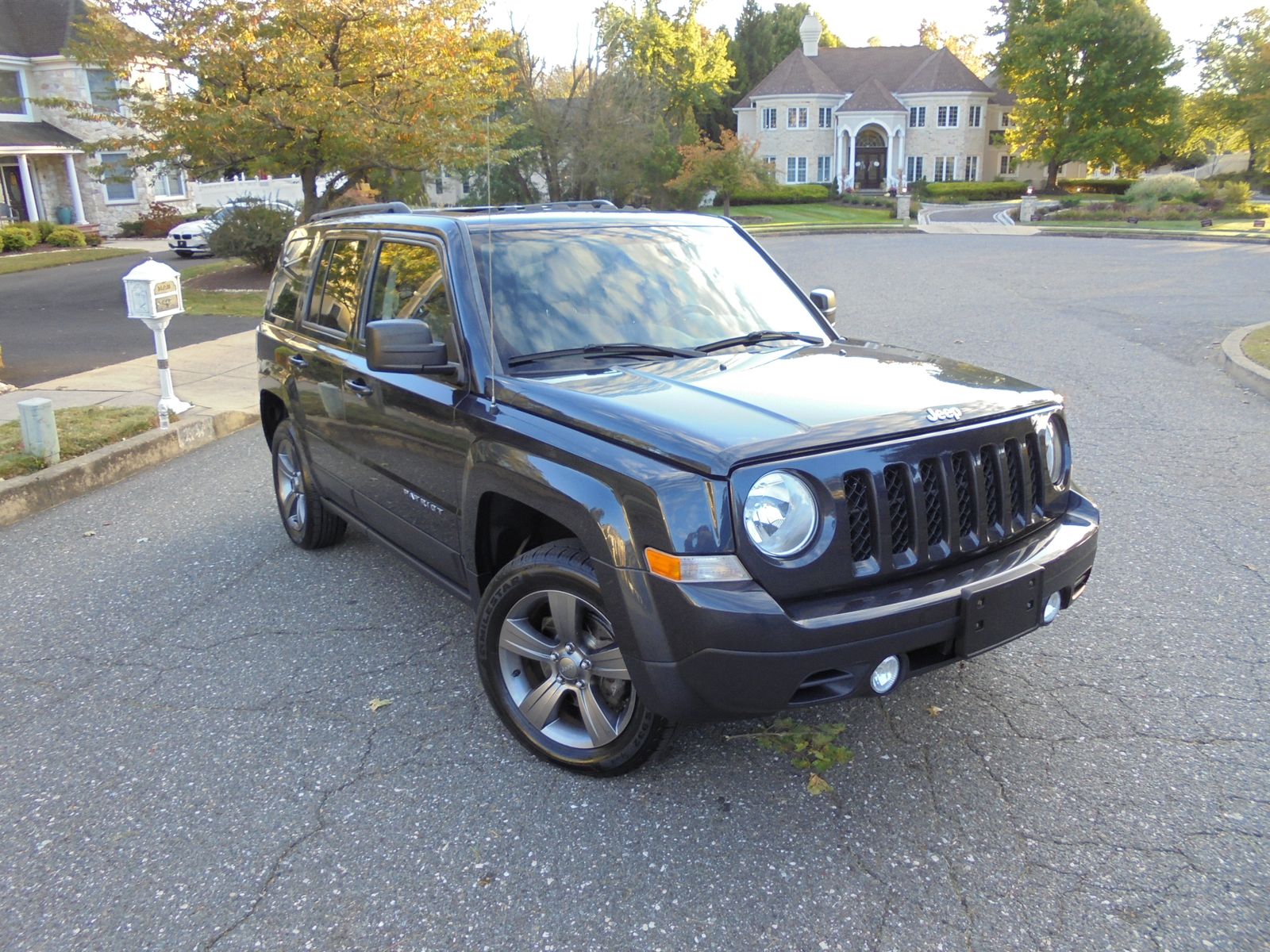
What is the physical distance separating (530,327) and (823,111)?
66795mm

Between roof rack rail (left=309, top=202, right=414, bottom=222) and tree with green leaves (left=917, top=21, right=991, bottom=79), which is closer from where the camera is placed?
roof rack rail (left=309, top=202, right=414, bottom=222)

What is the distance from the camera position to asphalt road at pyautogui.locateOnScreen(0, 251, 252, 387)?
470 inches

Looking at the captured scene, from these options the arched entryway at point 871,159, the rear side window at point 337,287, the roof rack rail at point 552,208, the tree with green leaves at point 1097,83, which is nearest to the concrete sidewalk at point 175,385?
the rear side window at point 337,287

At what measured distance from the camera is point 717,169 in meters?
38.7

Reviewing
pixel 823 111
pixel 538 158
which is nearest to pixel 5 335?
pixel 538 158

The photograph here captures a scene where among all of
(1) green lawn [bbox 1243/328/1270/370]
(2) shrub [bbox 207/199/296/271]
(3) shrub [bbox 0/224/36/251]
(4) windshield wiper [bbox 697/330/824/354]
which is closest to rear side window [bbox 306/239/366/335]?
(4) windshield wiper [bbox 697/330/824/354]

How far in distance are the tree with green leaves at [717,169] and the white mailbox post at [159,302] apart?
106 ft

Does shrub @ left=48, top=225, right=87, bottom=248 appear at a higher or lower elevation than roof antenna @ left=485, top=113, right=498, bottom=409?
lower

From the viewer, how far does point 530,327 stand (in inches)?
154

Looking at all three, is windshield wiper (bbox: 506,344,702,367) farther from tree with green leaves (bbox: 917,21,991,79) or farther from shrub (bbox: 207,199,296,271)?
tree with green leaves (bbox: 917,21,991,79)

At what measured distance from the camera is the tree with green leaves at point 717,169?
1522 inches

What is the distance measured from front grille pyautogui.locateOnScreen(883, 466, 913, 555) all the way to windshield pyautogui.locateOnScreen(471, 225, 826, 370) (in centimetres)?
121

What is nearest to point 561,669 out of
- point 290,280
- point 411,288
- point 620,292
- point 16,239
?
point 620,292

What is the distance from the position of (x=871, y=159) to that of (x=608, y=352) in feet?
223
